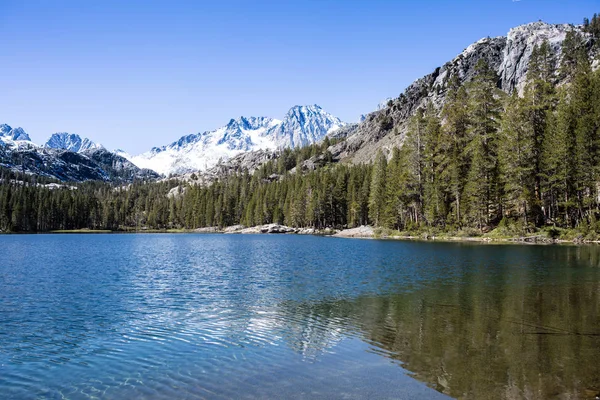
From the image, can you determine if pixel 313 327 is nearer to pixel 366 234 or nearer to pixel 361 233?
pixel 366 234

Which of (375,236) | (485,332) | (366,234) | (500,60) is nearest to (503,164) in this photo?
(375,236)

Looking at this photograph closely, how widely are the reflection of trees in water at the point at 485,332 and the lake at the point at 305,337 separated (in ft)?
0.23

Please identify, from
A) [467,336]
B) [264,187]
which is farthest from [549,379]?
[264,187]

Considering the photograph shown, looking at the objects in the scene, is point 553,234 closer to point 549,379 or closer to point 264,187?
point 549,379

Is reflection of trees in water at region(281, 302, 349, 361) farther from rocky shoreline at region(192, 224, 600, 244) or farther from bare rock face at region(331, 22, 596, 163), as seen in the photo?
bare rock face at region(331, 22, 596, 163)

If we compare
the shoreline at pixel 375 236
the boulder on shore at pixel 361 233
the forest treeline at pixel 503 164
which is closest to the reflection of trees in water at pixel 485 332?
the shoreline at pixel 375 236

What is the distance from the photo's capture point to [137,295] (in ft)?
86.6

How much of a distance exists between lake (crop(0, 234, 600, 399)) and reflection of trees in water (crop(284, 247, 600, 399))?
0.23 feet

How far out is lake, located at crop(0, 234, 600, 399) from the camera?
38.8 ft

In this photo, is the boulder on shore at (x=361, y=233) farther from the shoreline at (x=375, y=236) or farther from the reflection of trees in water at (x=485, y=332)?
the reflection of trees in water at (x=485, y=332)

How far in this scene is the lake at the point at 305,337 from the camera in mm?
11836

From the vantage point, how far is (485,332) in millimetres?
17094

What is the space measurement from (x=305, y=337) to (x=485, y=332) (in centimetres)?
758

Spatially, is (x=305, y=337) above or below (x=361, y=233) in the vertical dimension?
below
